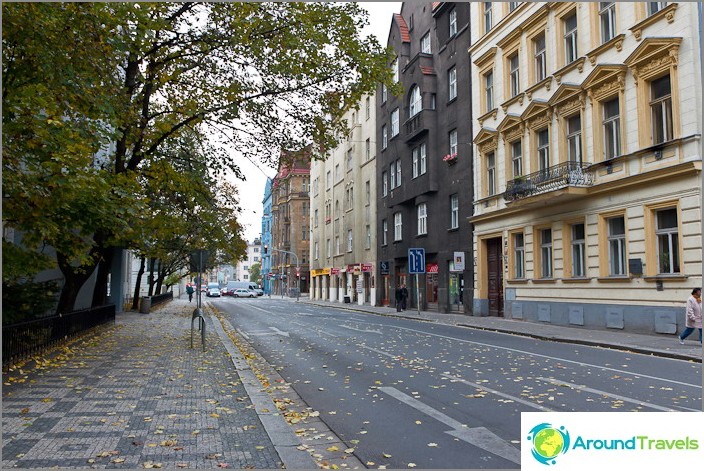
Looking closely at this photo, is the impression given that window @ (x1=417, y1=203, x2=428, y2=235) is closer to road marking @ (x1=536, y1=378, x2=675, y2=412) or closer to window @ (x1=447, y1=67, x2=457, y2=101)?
window @ (x1=447, y1=67, x2=457, y2=101)

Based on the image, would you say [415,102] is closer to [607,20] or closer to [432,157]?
[432,157]

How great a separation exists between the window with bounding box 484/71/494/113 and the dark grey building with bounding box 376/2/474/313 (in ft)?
4.67

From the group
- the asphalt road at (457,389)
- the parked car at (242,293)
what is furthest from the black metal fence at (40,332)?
the parked car at (242,293)

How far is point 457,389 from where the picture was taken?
29.3ft

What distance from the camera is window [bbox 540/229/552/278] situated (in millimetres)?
23562

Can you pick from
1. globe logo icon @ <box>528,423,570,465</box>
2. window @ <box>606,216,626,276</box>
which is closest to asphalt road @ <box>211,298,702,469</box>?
globe logo icon @ <box>528,423,570,465</box>

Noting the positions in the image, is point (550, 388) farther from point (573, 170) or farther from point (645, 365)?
point (573, 170)

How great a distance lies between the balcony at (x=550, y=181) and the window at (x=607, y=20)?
14.4ft

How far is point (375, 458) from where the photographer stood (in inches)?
219

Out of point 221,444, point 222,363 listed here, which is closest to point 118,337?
point 222,363

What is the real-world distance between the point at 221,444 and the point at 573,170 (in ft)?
58.8

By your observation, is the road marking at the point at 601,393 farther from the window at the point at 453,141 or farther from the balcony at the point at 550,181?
the window at the point at 453,141

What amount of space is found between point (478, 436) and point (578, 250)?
17269mm

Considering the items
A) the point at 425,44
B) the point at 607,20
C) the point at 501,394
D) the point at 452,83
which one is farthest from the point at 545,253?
the point at 425,44
